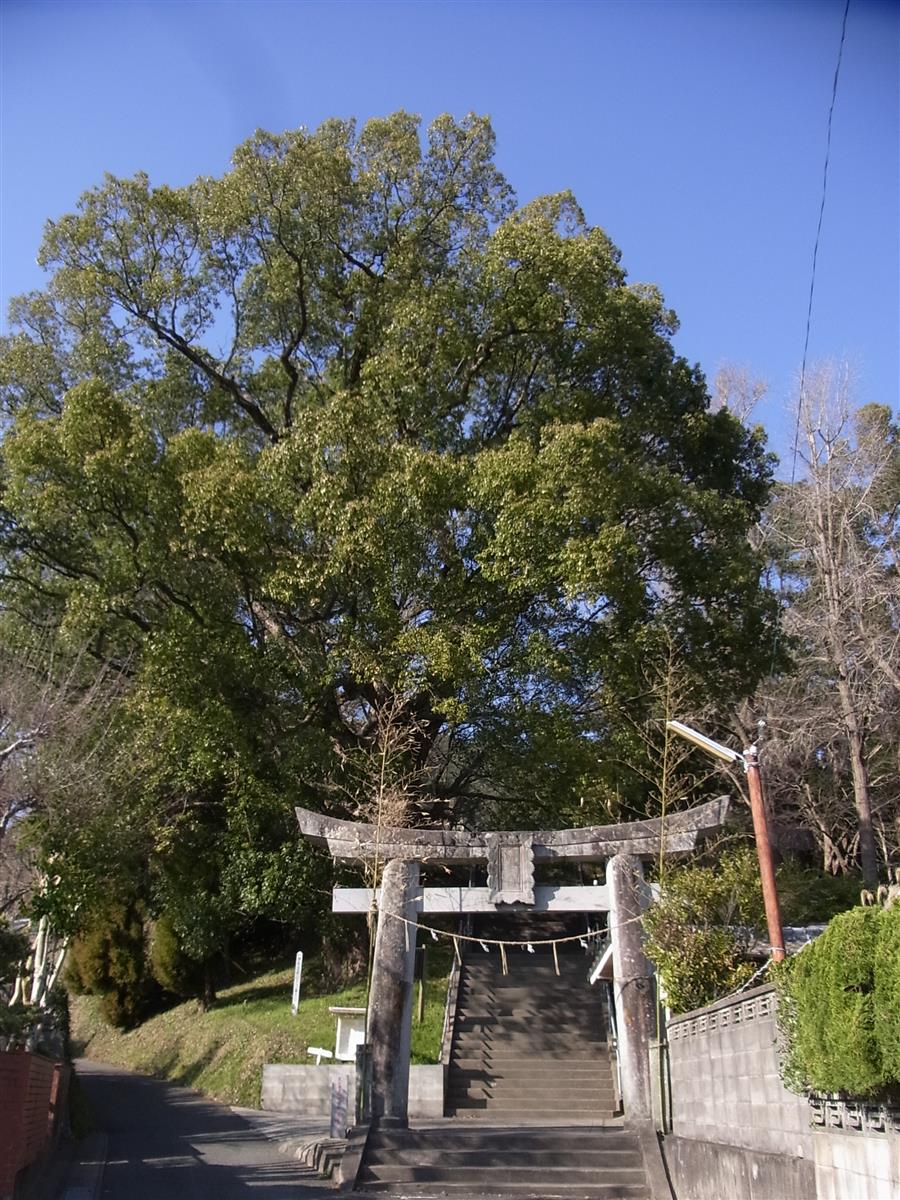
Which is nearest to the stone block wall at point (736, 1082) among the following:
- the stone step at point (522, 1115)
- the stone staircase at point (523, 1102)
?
the stone staircase at point (523, 1102)

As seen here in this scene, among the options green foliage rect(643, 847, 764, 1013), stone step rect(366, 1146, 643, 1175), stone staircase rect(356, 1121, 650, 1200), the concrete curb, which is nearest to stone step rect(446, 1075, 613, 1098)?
stone staircase rect(356, 1121, 650, 1200)

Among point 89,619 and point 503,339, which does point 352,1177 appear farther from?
point 503,339

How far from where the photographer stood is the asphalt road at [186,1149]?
34.1ft

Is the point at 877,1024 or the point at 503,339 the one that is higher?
the point at 503,339

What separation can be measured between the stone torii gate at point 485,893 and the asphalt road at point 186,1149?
5.65ft

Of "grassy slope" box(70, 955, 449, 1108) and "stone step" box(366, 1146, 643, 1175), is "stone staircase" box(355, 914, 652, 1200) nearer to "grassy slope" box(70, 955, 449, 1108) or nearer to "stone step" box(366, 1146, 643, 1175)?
"stone step" box(366, 1146, 643, 1175)

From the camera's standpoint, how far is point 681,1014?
1054 centimetres

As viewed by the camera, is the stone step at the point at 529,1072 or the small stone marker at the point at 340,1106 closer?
the small stone marker at the point at 340,1106

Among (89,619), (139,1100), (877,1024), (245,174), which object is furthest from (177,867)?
(877,1024)

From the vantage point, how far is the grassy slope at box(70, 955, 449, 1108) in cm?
1767

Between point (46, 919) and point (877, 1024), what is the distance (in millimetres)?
11716

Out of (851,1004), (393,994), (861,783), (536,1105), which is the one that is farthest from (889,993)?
(861,783)

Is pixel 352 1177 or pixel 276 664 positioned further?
pixel 276 664

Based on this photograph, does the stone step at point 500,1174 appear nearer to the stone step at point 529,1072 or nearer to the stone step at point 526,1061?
the stone step at point 529,1072
